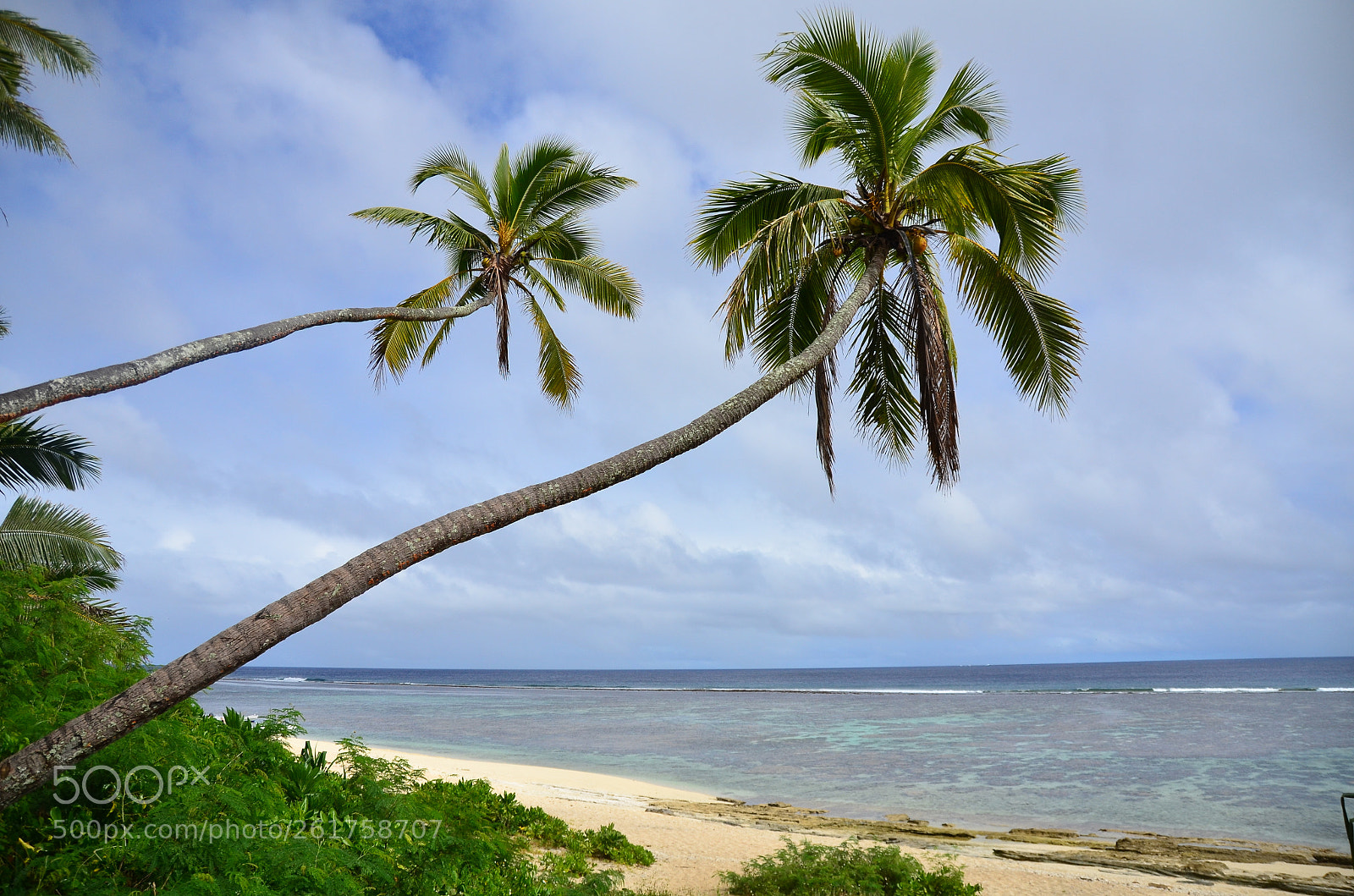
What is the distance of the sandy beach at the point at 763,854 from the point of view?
7.90m

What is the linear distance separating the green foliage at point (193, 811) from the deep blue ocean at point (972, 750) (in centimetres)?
1072

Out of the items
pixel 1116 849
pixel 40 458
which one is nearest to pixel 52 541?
pixel 40 458

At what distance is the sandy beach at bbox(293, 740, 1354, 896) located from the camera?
25.9ft

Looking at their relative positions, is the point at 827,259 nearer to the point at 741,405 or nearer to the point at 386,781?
the point at 741,405

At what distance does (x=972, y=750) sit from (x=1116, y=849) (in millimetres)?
12219

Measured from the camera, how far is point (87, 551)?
9.56 meters

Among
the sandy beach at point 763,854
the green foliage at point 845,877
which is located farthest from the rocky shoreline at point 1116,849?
the green foliage at point 845,877

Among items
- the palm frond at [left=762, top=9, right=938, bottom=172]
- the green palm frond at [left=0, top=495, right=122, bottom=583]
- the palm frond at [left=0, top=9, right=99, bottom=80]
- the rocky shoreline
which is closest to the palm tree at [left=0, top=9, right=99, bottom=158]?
the palm frond at [left=0, top=9, right=99, bottom=80]

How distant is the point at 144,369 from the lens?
3982mm

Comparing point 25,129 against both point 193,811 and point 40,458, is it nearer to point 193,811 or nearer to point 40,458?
point 40,458

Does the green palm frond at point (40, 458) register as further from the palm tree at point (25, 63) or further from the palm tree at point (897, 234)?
the palm tree at point (897, 234)

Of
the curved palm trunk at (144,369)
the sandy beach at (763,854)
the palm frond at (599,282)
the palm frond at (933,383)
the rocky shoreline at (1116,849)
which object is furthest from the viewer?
the palm frond at (599,282)

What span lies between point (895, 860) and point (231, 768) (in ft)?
18.8

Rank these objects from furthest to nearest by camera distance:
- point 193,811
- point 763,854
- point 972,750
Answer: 1. point 972,750
2. point 763,854
3. point 193,811
